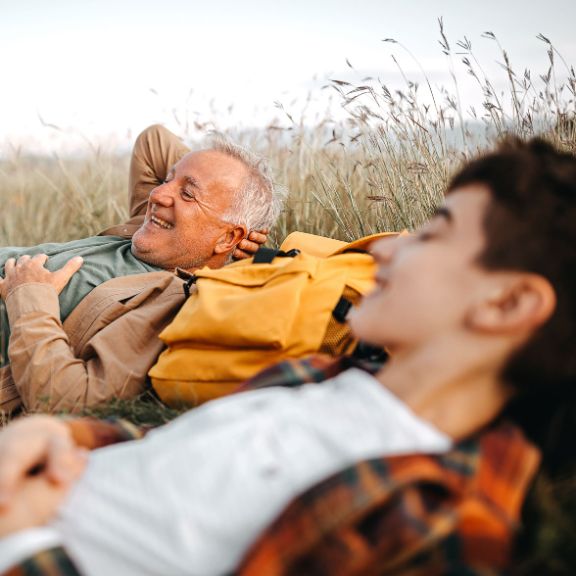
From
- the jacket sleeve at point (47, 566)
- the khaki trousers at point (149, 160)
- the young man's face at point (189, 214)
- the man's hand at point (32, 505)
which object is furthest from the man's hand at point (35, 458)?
the khaki trousers at point (149, 160)

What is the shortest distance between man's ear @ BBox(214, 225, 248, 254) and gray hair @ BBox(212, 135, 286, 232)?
4cm

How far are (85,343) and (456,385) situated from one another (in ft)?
6.33

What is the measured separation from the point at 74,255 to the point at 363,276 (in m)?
1.79

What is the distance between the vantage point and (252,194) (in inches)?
161

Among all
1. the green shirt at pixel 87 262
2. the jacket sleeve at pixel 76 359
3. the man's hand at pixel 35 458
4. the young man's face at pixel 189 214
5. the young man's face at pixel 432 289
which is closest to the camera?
the man's hand at pixel 35 458

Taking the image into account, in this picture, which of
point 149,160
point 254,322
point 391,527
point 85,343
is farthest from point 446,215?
point 149,160

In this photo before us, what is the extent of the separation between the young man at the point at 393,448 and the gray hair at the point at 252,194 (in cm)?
238

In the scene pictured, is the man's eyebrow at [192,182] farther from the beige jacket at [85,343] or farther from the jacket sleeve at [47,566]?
the jacket sleeve at [47,566]

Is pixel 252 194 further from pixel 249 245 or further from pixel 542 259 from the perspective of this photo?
pixel 542 259

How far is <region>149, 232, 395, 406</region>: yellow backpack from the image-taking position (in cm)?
245

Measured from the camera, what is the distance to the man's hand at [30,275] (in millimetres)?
3305

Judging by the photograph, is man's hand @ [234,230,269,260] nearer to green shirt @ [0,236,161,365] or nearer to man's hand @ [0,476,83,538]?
green shirt @ [0,236,161,365]

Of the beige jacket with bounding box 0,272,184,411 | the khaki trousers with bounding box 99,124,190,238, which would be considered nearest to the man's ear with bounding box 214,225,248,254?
the beige jacket with bounding box 0,272,184,411

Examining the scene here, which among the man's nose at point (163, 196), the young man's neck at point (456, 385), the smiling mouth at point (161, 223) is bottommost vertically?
the smiling mouth at point (161, 223)
